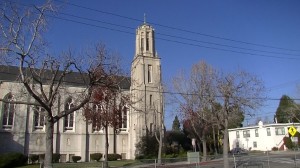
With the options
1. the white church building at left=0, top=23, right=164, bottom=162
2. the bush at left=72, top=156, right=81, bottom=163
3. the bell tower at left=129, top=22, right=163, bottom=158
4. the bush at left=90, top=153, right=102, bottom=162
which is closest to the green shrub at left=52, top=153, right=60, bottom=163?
the white church building at left=0, top=23, right=164, bottom=162

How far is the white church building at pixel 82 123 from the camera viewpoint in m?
52.8

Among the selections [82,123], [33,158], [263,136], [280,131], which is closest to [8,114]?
[33,158]

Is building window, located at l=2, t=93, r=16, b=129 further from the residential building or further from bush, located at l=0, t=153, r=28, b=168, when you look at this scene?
the residential building

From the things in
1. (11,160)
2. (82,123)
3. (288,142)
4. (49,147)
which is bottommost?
(11,160)

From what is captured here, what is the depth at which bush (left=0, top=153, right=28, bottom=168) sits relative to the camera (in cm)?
4050

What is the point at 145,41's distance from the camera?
64.6 metres

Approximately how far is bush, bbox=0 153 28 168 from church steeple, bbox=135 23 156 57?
2939cm

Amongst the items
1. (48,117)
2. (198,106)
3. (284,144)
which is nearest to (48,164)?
(48,117)

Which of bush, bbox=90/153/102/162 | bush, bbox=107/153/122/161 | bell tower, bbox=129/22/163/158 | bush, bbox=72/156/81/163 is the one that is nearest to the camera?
bush, bbox=72/156/81/163

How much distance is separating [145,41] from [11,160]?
34222mm

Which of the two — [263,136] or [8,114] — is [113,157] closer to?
[8,114]

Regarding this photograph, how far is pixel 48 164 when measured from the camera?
18.3 metres

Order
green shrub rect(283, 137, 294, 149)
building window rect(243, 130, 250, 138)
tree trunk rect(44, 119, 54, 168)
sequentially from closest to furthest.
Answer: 1. tree trunk rect(44, 119, 54, 168)
2. green shrub rect(283, 137, 294, 149)
3. building window rect(243, 130, 250, 138)

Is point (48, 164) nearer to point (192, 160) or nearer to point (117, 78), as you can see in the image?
point (117, 78)
